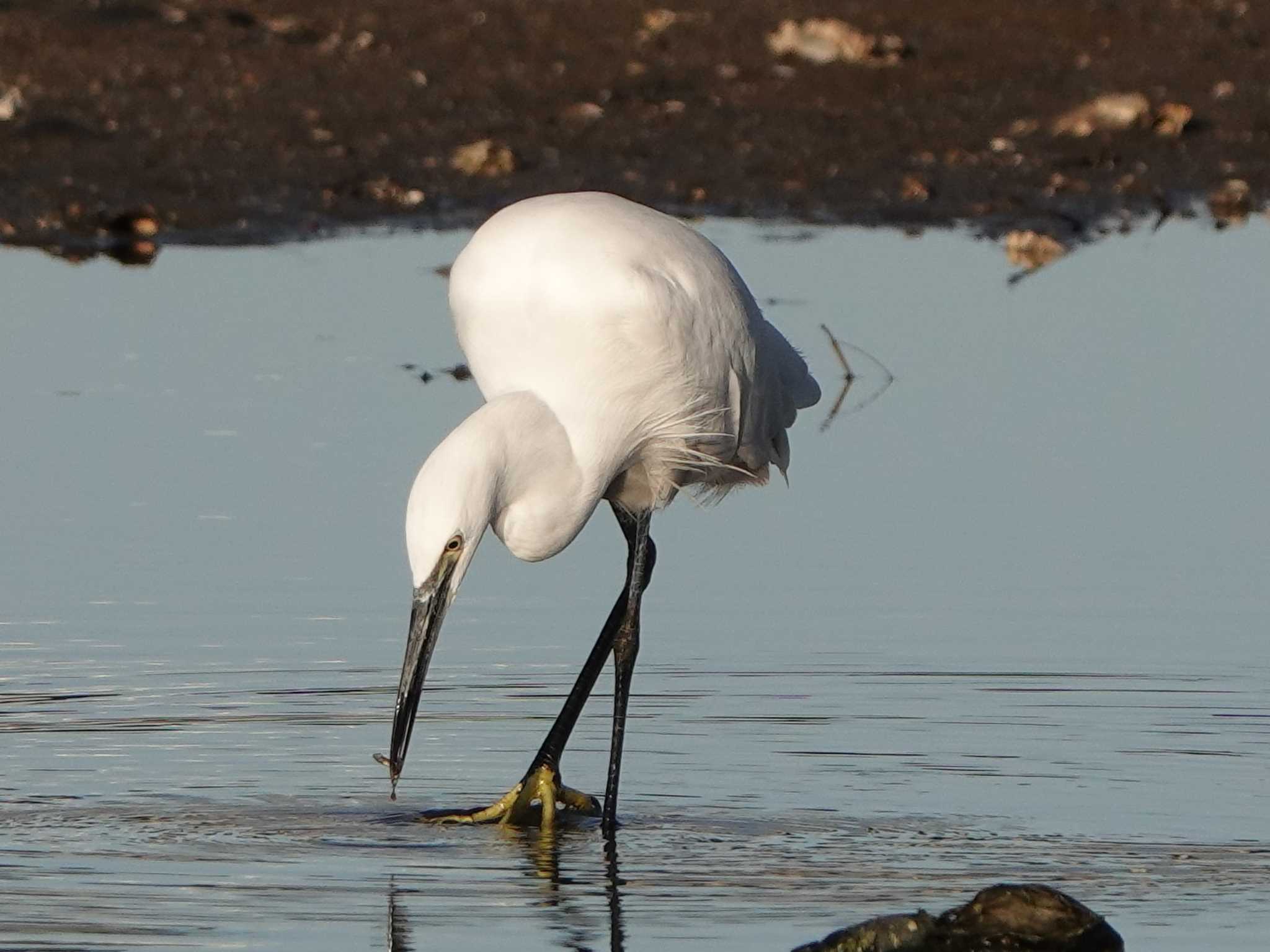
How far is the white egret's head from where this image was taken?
6.22 m

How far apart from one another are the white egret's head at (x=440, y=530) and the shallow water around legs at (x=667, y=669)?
40cm

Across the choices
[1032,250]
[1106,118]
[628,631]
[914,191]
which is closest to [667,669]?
[628,631]

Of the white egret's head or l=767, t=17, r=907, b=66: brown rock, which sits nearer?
the white egret's head

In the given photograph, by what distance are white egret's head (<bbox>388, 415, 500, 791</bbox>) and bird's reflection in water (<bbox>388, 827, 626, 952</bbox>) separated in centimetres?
40

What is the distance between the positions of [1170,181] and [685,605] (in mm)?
8389

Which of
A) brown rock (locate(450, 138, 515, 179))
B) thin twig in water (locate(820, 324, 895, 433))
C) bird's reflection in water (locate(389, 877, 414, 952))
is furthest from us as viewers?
brown rock (locate(450, 138, 515, 179))

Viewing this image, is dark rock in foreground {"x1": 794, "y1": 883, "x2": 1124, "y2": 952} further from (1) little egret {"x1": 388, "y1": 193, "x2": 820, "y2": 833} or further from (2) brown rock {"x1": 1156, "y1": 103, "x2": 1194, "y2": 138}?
(2) brown rock {"x1": 1156, "y1": 103, "x2": 1194, "y2": 138}

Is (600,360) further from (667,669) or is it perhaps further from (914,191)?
(914,191)

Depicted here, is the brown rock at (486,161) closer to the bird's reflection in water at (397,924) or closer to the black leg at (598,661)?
the black leg at (598,661)

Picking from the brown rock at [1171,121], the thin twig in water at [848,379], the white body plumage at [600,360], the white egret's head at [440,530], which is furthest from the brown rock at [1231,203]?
the white egret's head at [440,530]

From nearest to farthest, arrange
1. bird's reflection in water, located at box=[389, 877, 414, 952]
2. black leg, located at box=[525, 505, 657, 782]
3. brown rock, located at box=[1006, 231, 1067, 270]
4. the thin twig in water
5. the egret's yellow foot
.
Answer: bird's reflection in water, located at box=[389, 877, 414, 952] → the egret's yellow foot → black leg, located at box=[525, 505, 657, 782] → the thin twig in water → brown rock, located at box=[1006, 231, 1067, 270]

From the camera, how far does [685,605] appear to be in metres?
8.38

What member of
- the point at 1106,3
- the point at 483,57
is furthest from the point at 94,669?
the point at 1106,3

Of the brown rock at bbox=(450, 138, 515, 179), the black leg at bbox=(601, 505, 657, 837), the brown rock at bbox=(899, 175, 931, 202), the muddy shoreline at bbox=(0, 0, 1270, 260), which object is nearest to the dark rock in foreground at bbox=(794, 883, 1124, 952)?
the black leg at bbox=(601, 505, 657, 837)
